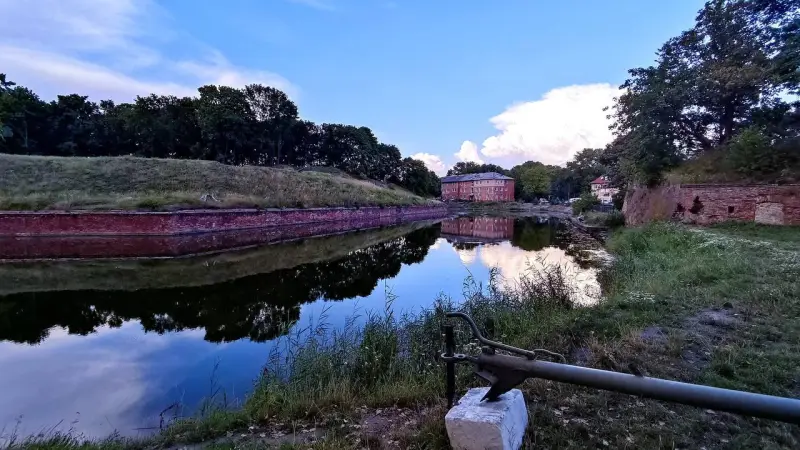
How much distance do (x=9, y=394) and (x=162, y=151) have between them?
2070 inches

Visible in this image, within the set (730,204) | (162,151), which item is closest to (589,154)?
(730,204)

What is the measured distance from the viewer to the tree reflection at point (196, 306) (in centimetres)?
714

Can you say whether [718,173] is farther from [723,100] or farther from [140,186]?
[140,186]

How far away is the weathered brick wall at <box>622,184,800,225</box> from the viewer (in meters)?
14.1

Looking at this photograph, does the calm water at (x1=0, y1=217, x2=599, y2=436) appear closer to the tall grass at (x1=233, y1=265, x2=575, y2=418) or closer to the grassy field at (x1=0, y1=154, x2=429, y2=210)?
the tall grass at (x1=233, y1=265, x2=575, y2=418)

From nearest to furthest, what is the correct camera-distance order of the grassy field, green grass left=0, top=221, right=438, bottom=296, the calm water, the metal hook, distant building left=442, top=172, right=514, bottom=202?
the metal hook → the calm water → green grass left=0, top=221, right=438, bottom=296 → the grassy field → distant building left=442, top=172, right=514, bottom=202

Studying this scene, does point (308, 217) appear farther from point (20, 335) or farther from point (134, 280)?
point (20, 335)

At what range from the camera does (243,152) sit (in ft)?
180

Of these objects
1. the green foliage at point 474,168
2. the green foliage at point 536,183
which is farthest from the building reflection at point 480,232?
the green foliage at point 474,168

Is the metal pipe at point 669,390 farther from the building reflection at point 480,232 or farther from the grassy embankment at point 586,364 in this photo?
the building reflection at point 480,232

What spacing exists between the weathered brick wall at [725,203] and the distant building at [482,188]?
218 ft

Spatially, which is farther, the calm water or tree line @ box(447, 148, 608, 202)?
tree line @ box(447, 148, 608, 202)

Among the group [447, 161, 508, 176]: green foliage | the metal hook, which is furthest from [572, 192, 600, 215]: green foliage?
[447, 161, 508, 176]: green foliage

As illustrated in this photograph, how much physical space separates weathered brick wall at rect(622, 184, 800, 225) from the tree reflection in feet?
46.8
